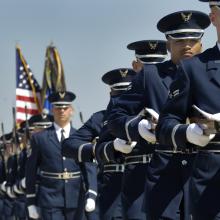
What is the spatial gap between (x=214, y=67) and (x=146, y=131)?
A: 113cm

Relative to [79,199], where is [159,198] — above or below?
above

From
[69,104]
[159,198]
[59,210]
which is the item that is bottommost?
[59,210]

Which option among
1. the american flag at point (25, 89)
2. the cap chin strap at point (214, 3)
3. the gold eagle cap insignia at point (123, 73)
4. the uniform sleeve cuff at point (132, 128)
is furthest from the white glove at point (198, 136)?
the american flag at point (25, 89)

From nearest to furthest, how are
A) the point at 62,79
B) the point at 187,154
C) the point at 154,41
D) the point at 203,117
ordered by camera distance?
the point at 203,117 < the point at 187,154 < the point at 154,41 < the point at 62,79

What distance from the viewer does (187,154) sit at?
851cm

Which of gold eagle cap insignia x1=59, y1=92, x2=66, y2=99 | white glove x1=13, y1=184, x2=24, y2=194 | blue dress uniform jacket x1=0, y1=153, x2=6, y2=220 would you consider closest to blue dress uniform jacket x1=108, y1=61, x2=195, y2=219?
gold eagle cap insignia x1=59, y1=92, x2=66, y2=99

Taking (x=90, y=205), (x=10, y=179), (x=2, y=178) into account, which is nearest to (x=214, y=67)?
(x=90, y=205)

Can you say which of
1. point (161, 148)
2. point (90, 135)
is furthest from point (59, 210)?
point (161, 148)

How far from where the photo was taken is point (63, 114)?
16.3 metres

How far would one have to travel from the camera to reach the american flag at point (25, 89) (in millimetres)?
34225

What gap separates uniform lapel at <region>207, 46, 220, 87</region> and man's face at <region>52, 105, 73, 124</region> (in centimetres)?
845

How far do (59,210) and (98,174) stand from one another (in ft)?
3.52

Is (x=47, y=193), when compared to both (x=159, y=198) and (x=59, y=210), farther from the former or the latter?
(x=159, y=198)

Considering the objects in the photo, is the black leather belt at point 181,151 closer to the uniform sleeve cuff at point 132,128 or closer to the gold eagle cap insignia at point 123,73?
the uniform sleeve cuff at point 132,128
